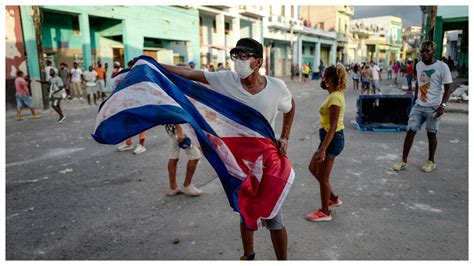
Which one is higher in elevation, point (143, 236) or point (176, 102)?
point (176, 102)

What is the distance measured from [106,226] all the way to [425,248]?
2969 millimetres

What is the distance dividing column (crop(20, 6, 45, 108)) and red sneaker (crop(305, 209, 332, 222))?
13.6m

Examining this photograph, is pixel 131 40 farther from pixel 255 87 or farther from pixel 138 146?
pixel 255 87

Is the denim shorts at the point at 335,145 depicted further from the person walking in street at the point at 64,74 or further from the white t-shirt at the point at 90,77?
the person walking in street at the point at 64,74

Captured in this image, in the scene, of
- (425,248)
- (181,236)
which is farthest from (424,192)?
(181,236)

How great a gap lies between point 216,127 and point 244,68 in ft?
1.68

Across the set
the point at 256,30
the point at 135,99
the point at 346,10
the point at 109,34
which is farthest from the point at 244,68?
the point at 346,10

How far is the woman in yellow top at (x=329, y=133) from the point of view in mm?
3373

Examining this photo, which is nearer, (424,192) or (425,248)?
(425,248)

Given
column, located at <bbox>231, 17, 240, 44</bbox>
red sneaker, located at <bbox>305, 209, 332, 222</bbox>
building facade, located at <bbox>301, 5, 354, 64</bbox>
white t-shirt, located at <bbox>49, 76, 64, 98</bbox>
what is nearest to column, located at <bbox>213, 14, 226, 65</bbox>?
column, located at <bbox>231, 17, 240, 44</bbox>

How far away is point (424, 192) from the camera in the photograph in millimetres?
4410

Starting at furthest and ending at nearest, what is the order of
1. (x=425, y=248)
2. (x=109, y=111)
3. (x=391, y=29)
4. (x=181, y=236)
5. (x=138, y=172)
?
1. (x=391, y=29)
2. (x=138, y=172)
3. (x=181, y=236)
4. (x=425, y=248)
5. (x=109, y=111)

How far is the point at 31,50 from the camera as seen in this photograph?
47.0 ft

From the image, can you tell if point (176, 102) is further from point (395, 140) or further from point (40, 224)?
point (395, 140)
